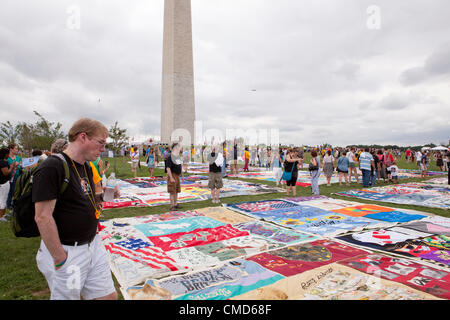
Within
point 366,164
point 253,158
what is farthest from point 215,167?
point 253,158

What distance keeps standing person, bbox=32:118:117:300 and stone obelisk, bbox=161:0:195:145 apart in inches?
1002

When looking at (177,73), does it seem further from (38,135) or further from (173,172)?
(173,172)

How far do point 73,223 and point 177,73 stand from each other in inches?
1046

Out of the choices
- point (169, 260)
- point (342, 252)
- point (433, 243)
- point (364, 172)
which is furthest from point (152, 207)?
point (364, 172)

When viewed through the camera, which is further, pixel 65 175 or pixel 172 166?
pixel 172 166

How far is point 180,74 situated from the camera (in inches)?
1038

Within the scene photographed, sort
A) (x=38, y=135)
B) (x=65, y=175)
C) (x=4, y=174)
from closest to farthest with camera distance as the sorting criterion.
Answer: (x=65, y=175), (x=4, y=174), (x=38, y=135)

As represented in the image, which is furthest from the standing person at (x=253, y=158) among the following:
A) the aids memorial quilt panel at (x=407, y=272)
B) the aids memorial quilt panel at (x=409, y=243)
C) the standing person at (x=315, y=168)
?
the aids memorial quilt panel at (x=407, y=272)

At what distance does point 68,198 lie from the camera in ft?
5.39

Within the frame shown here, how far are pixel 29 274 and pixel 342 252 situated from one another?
4699 millimetres

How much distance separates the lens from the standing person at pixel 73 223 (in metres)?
1.52

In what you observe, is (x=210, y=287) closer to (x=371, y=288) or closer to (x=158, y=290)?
(x=158, y=290)

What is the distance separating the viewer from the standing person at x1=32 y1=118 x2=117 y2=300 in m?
1.52

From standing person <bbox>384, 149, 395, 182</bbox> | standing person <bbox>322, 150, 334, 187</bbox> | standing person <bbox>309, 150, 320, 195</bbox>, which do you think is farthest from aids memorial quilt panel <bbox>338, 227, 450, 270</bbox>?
standing person <bbox>384, 149, 395, 182</bbox>
